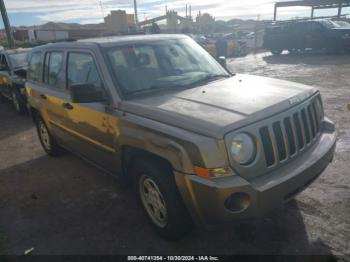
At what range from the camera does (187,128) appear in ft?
8.56

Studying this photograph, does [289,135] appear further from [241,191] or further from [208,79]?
[208,79]

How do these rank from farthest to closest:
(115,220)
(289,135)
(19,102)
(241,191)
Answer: (19,102) → (115,220) → (289,135) → (241,191)

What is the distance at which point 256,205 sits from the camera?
2.49m

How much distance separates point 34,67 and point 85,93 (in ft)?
9.15

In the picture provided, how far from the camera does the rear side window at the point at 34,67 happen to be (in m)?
5.23

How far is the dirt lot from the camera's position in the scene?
10.1 ft

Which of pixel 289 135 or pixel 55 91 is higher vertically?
pixel 55 91

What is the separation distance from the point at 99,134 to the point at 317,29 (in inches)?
698

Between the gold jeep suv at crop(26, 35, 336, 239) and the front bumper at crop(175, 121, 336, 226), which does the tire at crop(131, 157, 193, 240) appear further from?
the front bumper at crop(175, 121, 336, 226)

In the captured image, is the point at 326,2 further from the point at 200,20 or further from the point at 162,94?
the point at 162,94

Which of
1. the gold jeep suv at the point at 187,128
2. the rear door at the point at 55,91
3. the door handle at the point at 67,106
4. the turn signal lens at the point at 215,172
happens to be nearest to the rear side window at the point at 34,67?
the rear door at the point at 55,91

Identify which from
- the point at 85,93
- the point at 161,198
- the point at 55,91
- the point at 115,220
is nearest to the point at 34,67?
the point at 55,91

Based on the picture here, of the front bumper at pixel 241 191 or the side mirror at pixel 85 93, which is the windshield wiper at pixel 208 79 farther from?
the front bumper at pixel 241 191

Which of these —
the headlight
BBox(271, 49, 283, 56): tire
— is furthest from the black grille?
BBox(271, 49, 283, 56): tire
